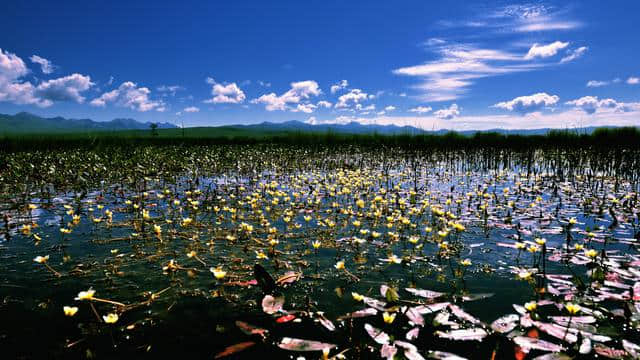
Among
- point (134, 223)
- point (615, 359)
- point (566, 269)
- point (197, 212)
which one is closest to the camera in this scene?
point (615, 359)

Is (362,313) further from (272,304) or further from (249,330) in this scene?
(249,330)

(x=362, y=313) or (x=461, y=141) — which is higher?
(x=461, y=141)

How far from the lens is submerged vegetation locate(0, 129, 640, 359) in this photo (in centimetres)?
282

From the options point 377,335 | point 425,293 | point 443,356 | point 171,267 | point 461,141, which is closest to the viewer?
point 443,356

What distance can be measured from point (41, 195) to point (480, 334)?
1030cm

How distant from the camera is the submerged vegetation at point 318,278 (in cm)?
282

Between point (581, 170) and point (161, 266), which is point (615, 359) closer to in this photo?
point (161, 266)

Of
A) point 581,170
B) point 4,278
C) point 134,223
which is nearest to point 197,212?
point 134,223

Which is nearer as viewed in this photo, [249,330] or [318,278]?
[249,330]

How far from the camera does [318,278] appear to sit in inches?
163

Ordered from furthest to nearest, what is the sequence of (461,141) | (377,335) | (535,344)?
(461,141)
(377,335)
(535,344)

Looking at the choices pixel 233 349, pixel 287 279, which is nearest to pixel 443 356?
pixel 233 349

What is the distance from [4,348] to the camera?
2.76 meters

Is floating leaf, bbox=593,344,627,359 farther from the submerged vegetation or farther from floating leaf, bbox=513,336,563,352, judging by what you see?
floating leaf, bbox=513,336,563,352
